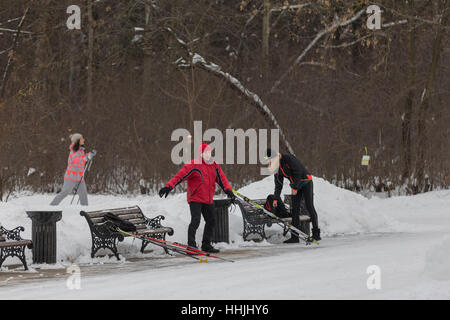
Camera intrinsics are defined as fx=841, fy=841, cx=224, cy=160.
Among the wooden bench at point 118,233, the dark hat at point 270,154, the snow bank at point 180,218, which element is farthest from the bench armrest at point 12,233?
the dark hat at point 270,154

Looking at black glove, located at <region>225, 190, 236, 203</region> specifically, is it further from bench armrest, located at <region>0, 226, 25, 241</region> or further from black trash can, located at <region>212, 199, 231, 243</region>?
bench armrest, located at <region>0, 226, 25, 241</region>

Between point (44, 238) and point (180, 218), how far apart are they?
10.0 feet

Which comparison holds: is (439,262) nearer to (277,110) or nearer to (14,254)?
(14,254)

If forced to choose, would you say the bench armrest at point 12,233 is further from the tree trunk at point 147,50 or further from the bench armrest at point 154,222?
the tree trunk at point 147,50

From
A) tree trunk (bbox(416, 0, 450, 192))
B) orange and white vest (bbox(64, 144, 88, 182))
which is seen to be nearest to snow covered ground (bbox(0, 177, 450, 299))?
orange and white vest (bbox(64, 144, 88, 182))

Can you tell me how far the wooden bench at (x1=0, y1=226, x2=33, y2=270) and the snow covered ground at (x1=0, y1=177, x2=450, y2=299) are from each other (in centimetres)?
23

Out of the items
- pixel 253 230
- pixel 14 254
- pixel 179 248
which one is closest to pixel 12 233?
pixel 14 254

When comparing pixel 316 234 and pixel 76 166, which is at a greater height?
pixel 76 166

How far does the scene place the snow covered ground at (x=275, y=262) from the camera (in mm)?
7770

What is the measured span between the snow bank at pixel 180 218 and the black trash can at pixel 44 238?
306 mm

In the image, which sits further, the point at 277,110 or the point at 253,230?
the point at 277,110

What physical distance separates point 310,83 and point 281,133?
2.43 m

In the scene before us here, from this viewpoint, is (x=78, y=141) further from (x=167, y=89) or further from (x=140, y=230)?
(x=167, y=89)

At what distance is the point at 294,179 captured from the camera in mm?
13508
